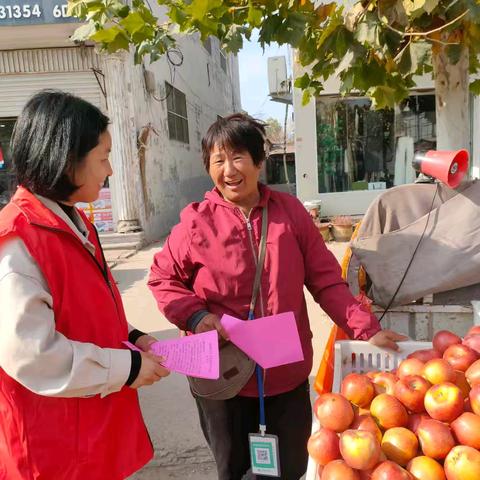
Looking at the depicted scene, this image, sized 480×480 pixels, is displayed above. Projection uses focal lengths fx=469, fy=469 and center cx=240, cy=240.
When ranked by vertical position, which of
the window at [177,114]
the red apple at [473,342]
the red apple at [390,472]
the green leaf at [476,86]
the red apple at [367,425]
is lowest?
the red apple at [390,472]

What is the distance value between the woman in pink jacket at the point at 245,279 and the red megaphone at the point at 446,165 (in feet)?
2.41

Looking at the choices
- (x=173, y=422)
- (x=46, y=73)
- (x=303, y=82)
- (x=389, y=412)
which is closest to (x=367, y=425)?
(x=389, y=412)

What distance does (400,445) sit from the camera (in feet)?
4.03

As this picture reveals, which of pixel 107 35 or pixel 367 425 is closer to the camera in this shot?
pixel 367 425

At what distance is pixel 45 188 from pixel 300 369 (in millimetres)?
1178

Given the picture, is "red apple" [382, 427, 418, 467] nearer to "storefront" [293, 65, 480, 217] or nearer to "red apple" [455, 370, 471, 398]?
"red apple" [455, 370, 471, 398]

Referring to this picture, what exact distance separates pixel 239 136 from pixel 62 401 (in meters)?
1.10

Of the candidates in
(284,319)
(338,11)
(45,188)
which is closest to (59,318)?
(45,188)

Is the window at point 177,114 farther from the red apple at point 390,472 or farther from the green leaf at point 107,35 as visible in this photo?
the red apple at point 390,472

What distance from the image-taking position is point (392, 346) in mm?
1656

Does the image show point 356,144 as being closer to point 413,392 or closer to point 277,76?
point 277,76

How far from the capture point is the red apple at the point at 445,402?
1.26 metres

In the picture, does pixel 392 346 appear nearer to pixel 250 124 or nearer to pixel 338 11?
pixel 250 124

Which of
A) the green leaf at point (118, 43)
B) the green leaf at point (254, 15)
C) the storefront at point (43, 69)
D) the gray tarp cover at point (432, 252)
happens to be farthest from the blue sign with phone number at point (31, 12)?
the gray tarp cover at point (432, 252)
